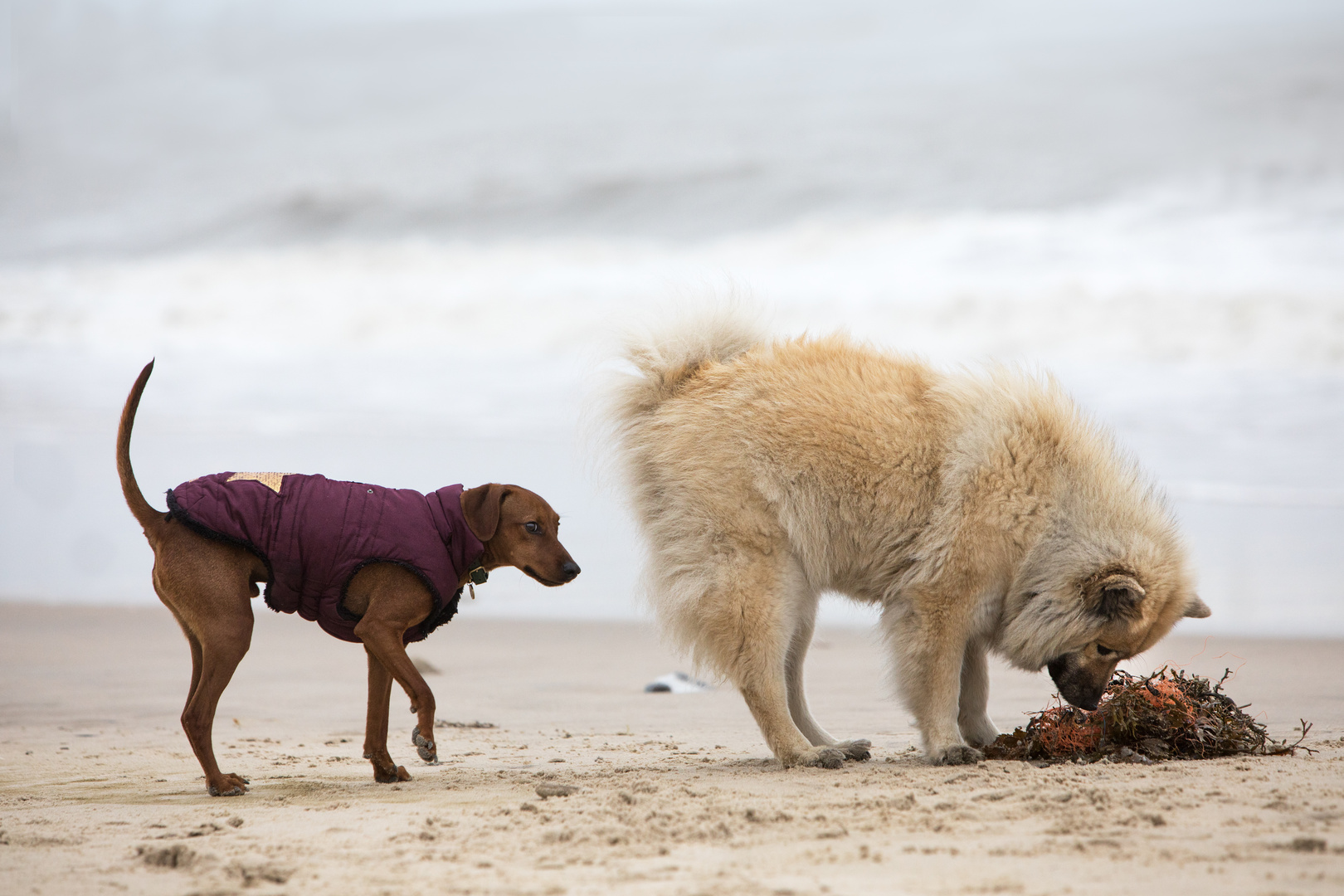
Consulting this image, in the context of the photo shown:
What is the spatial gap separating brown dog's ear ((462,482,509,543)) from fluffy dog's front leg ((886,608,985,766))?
5.67 ft

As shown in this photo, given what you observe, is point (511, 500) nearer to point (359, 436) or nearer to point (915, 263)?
point (359, 436)

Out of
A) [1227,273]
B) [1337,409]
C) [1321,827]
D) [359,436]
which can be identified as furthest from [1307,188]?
[1321,827]

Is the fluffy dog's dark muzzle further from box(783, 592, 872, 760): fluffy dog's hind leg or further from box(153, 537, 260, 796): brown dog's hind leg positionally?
box(153, 537, 260, 796): brown dog's hind leg

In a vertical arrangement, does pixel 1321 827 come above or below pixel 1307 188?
below

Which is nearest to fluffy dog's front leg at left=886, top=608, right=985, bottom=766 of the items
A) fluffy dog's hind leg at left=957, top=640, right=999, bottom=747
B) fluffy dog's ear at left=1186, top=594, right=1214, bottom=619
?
fluffy dog's hind leg at left=957, top=640, right=999, bottom=747

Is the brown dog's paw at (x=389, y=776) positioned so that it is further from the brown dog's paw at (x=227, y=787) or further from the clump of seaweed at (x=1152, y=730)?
the clump of seaweed at (x=1152, y=730)

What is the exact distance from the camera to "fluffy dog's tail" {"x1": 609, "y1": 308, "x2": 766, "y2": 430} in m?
4.85

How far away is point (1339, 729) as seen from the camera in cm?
502

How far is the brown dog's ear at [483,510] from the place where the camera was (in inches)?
165

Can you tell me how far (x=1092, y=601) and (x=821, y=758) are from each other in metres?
1.29

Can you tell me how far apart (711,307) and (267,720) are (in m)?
3.35

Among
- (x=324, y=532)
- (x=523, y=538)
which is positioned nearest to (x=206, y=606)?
(x=324, y=532)

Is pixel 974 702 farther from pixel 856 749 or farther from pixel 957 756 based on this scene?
pixel 856 749

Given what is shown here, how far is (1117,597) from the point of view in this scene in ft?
14.5
